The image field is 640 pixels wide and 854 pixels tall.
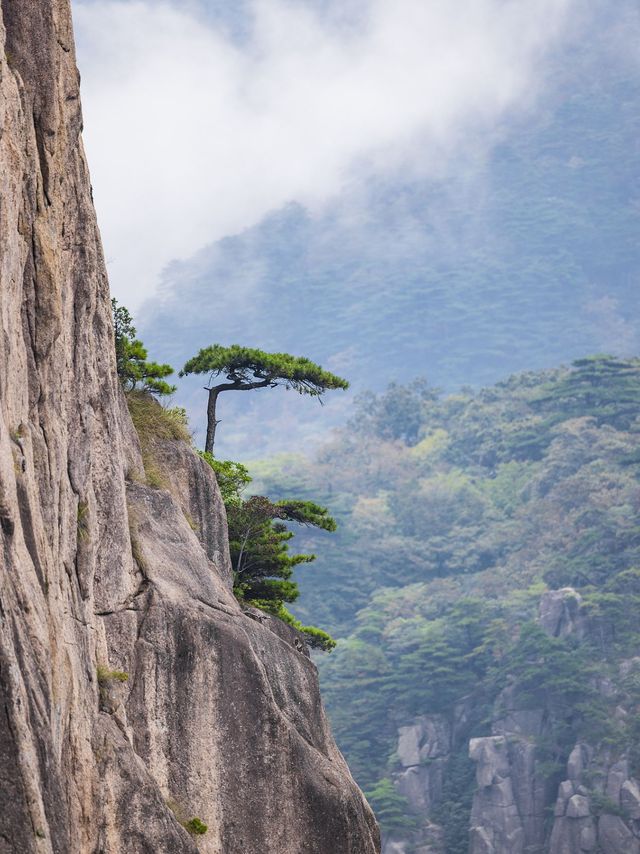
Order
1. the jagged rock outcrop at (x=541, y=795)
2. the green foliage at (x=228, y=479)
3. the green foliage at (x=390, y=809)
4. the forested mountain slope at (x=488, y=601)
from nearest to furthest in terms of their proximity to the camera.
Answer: the green foliage at (x=228, y=479) < the jagged rock outcrop at (x=541, y=795) < the green foliage at (x=390, y=809) < the forested mountain slope at (x=488, y=601)

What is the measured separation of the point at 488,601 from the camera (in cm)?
13688

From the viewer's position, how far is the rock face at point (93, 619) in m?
14.5

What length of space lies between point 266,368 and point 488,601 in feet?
347

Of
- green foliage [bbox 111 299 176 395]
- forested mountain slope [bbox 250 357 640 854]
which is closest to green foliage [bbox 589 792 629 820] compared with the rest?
forested mountain slope [bbox 250 357 640 854]

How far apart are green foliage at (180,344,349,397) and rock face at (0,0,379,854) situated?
8965mm

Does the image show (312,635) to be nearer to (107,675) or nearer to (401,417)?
(107,675)

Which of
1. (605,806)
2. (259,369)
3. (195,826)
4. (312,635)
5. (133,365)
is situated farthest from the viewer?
(605,806)

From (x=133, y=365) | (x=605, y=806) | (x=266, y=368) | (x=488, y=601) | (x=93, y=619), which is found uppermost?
(x=488, y=601)

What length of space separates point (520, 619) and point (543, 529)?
73.8 ft

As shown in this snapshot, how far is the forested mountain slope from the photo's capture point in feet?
328

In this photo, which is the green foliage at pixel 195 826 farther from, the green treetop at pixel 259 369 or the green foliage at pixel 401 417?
the green foliage at pixel 401 417

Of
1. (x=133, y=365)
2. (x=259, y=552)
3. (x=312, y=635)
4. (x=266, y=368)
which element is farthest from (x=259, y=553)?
(x=133, y=365)

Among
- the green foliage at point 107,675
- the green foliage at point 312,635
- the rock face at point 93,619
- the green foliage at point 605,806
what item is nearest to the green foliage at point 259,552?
the green foliage at point 312,635

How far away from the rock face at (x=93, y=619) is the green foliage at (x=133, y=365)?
3443 millimetres
